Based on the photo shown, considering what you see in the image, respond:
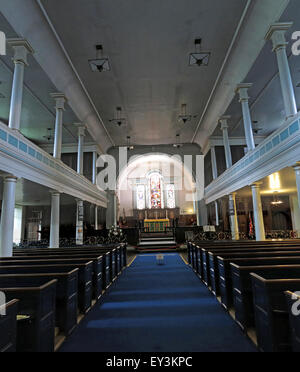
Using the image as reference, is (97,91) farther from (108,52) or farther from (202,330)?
(202,330)

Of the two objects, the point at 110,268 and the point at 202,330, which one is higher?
the point at 110,268

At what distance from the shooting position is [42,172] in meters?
7.95

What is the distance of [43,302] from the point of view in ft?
7.98

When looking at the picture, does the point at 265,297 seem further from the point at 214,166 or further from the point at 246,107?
the point at 214,166

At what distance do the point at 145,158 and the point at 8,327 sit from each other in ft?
58.5

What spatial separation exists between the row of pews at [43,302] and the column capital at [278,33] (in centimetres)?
747

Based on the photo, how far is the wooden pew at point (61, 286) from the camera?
2.98 metres

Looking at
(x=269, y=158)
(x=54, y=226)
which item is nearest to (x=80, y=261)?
(x=54, y=226)

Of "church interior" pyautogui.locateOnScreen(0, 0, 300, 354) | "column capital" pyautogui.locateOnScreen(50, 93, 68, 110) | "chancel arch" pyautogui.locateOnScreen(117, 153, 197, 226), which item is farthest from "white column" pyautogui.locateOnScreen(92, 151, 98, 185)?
"column capital" pyautogui.locateOnScreen(50, 93, 68, 110)

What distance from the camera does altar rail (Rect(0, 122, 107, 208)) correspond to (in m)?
6.07

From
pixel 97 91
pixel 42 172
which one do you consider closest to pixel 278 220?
pixel 97 91

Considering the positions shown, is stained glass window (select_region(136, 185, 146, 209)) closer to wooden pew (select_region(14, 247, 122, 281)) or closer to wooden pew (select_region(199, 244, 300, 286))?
wooden pew (select_region(14, 247, 122, 281))

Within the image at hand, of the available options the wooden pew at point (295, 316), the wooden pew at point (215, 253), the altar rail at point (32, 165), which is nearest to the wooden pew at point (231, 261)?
the wooden pew at point (215, 253)

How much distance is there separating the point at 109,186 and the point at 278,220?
38.1ft
